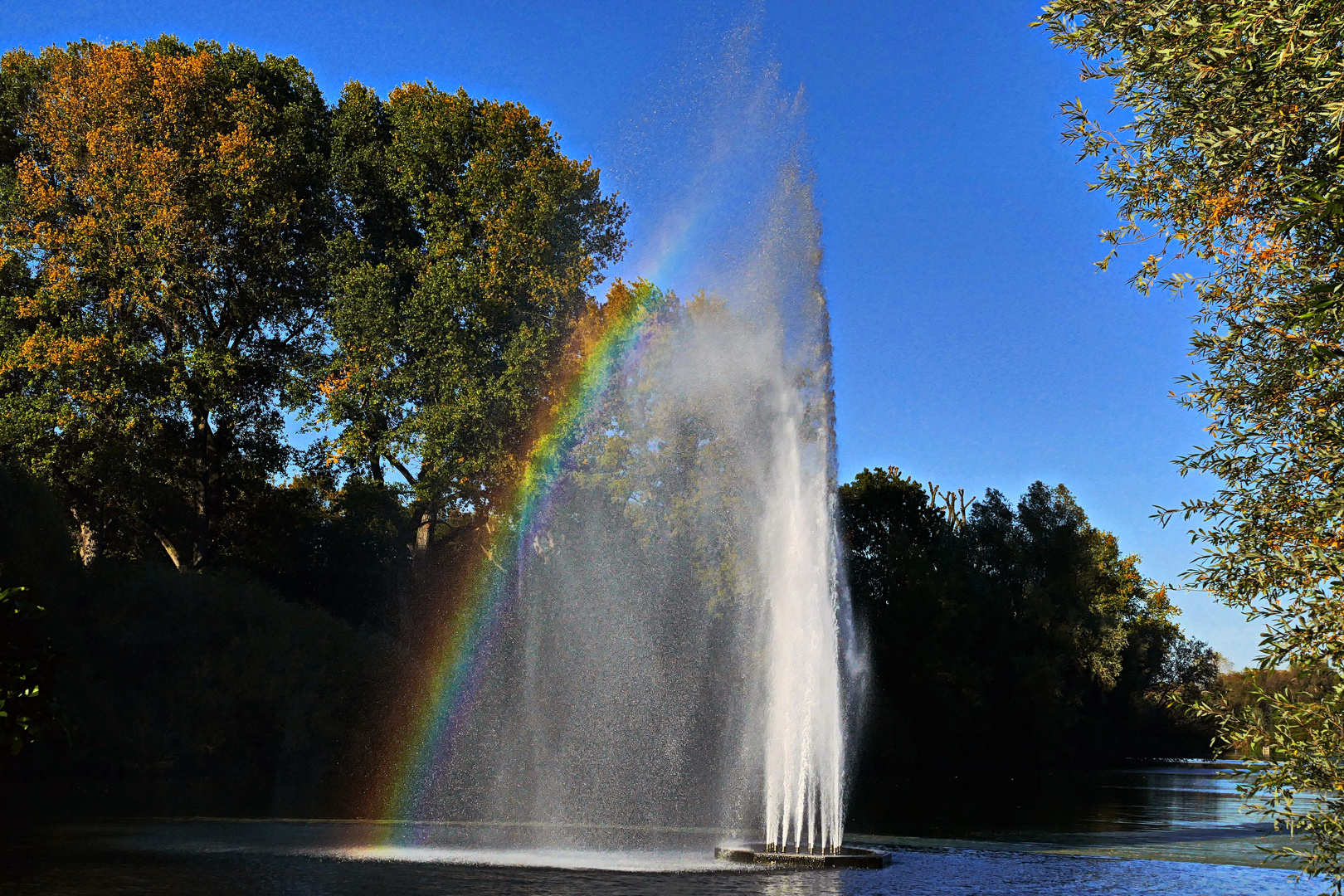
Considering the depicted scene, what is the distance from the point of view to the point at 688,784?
4325cm

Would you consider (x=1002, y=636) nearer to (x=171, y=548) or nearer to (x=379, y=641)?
(x=379, y=641)

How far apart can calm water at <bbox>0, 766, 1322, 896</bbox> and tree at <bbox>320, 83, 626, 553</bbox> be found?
17.8 metres

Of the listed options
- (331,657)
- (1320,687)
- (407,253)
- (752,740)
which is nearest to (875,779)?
(752,740)

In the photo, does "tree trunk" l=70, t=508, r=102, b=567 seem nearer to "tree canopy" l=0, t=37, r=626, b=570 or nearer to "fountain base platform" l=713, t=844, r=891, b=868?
"tree canopy" l=0, t=37, r=626, b=570

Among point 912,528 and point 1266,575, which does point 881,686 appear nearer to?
point 912,528

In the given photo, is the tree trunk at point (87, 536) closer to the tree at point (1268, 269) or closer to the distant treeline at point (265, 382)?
the distant treeline at point (265, 382)

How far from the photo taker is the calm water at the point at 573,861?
47.9 feet

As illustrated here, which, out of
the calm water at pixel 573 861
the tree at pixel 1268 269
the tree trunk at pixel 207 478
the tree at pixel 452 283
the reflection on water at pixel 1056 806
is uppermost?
the tree at pixel 452 283

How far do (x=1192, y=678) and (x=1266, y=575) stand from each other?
3424 inches

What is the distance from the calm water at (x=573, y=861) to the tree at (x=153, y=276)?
20068 millimetres

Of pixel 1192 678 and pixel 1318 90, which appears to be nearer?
pixel 1318 90

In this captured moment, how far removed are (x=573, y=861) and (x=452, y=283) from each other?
2697 cm

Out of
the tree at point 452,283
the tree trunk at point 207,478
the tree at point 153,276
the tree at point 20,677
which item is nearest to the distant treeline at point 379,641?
the tree at point 20,677

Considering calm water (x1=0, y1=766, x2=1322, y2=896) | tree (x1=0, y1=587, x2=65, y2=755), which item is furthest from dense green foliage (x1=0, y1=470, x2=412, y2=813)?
tree (x1=0, y1=587, x2=65, y2=755)
